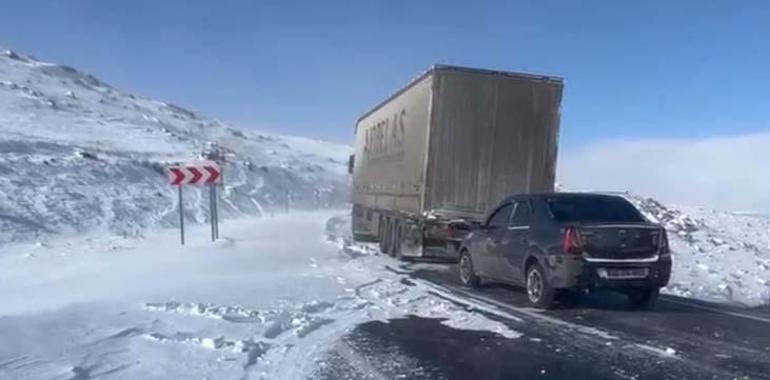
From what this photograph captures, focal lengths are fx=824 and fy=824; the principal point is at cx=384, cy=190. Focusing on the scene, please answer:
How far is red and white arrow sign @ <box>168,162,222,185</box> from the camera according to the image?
1948cm

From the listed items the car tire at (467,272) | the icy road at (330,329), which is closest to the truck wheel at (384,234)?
the icy road at (330,329)

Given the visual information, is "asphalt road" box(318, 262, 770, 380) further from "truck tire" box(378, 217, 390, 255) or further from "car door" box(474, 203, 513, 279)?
"truck tire" box(378, 217, 390, 255)

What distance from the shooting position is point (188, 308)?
10.3 metres

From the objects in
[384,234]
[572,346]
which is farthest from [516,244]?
[384,234]

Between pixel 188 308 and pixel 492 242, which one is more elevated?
pixel 492 242

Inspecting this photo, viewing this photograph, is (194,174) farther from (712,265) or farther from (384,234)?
(712,265)

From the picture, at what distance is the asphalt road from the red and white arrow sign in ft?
31.9

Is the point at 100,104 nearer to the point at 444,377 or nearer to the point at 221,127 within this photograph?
the point at 221,127

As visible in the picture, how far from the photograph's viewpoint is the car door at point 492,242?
12797mm

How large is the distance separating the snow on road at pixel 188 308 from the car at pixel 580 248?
1.18m

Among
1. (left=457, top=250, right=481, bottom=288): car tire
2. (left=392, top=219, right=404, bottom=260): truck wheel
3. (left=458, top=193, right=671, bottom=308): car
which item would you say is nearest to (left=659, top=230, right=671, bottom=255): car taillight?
(left=458, top=193, right=671, bottom=308): car

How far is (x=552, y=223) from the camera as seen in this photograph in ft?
36.7

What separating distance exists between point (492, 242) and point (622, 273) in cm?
270

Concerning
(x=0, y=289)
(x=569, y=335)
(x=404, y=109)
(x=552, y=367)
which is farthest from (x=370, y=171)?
(x=552, y=367)
